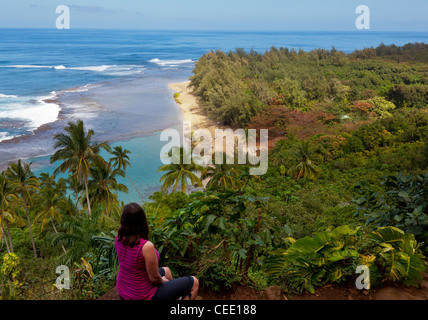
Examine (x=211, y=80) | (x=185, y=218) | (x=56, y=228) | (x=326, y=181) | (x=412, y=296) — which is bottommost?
(x=56, y=228)

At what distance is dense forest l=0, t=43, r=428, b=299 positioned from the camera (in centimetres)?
325

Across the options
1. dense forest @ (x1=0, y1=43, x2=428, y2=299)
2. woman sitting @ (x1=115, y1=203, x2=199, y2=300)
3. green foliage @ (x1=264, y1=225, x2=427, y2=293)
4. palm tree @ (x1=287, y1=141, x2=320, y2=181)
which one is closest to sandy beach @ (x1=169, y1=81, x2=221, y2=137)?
dense forest @ (x1=0, y1=43, x2=428, y2=299)

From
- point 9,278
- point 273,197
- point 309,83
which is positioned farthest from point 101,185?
point 309,83

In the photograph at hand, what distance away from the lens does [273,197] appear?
63.5 feet

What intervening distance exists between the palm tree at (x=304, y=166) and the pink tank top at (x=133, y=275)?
20503mm

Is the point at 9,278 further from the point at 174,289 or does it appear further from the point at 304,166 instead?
the point at 304,166

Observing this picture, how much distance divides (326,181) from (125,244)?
2138cm

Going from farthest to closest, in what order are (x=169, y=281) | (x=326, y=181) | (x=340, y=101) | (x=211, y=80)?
(x=211, y=80), (x=340, y=101), (x=326, y=181), (x=169, y=281)

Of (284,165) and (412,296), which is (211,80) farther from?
(412,296)

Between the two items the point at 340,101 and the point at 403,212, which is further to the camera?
the point at 340,101
